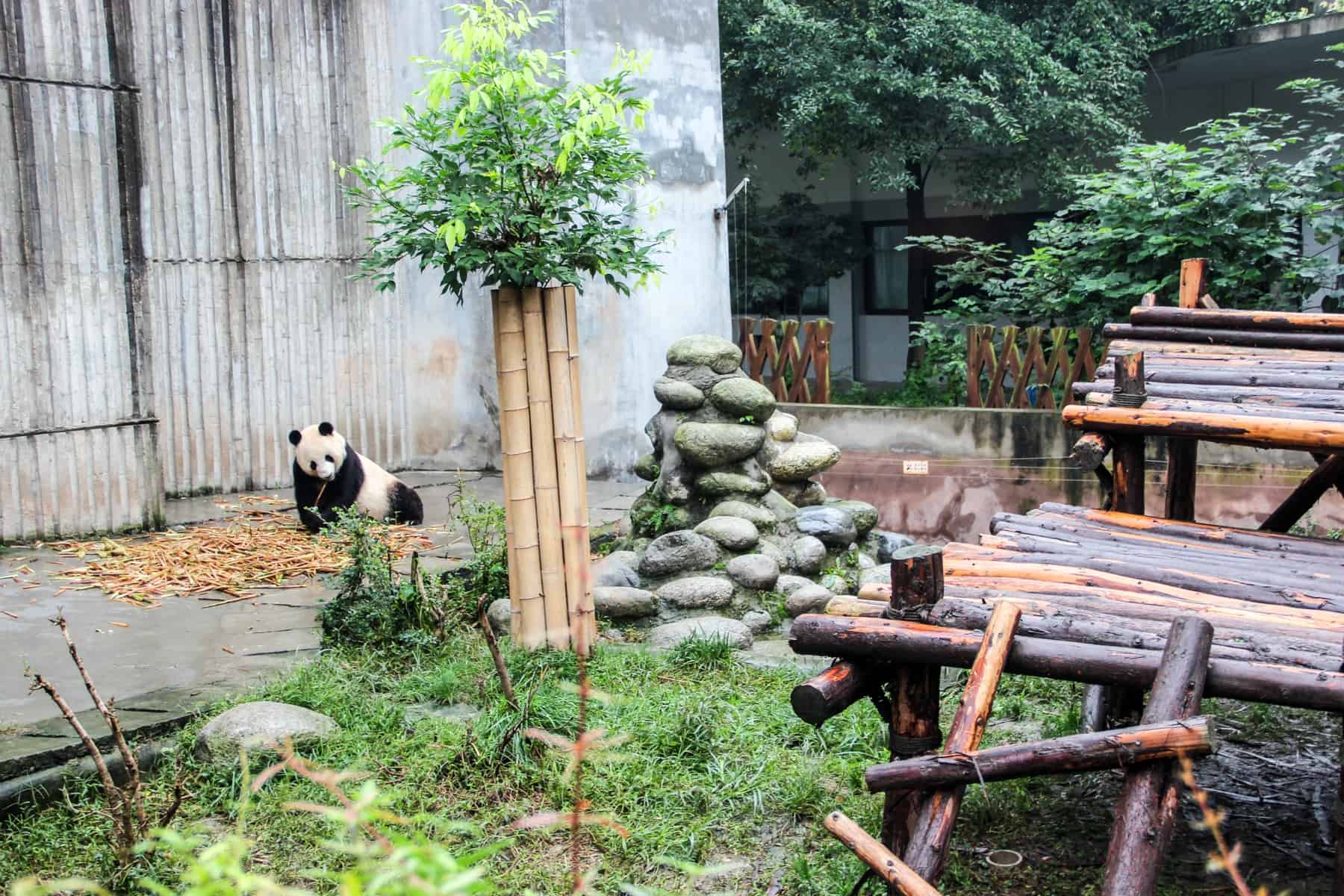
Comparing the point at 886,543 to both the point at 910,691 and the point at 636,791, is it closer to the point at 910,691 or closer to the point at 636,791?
the point at 636,791

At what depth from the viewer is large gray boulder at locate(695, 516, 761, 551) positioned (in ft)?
22.1

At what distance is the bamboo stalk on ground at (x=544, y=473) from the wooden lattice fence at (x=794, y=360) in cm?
455

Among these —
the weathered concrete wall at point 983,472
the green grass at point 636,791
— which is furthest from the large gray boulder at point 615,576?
the weathered concrete wall at point 983,472

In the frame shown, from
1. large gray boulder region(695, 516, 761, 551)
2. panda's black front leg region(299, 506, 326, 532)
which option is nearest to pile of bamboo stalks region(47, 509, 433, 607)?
panda's black front leg region(299, 506, 326, 532)

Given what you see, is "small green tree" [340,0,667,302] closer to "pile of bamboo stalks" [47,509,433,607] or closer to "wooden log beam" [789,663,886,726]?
"pile of bamboo stalks" [47,509,433,607]

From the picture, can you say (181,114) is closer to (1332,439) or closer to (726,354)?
(726,354)

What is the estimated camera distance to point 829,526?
23.4 feet

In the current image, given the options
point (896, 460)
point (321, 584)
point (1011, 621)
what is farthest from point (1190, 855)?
point (896, 460)

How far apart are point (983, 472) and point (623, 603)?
3841 millimetres

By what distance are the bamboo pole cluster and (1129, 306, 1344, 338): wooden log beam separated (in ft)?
8.71

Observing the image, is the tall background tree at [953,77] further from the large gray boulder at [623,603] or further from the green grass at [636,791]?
the green grass at [636,791]

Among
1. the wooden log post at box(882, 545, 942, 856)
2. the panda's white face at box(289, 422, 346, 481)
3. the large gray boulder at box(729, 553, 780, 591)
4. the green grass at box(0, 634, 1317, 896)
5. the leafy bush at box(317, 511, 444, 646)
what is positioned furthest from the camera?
the panda's white face at box(289, 422, 346, 481)

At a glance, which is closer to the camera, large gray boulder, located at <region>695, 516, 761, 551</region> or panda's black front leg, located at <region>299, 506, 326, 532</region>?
large gray boulder, located at <region>695, 516, 761, 551</region>

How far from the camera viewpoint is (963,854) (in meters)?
4.00
